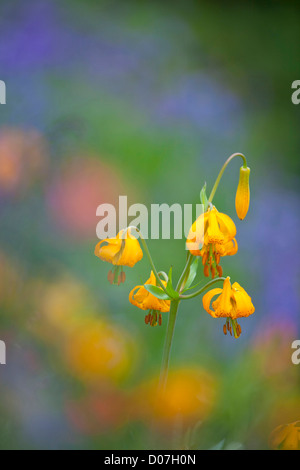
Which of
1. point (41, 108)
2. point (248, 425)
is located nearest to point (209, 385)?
point (248, 425)

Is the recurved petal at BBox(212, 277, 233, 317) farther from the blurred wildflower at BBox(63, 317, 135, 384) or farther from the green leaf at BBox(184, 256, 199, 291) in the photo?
the blurred wildflower at BBox(63, 317, 135, 384)

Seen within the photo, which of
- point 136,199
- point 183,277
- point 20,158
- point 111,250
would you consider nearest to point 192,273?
point 183,277

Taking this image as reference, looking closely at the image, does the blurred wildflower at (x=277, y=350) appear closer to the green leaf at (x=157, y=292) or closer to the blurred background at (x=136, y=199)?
the blurred background at (x=136, y=199)

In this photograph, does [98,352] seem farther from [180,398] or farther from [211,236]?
[211,236]

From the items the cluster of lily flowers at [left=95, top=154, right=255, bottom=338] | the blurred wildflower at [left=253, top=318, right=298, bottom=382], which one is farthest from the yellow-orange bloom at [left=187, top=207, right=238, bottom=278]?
the blurred wildflower at [left=253, top=318, right=298, bottom=382]
